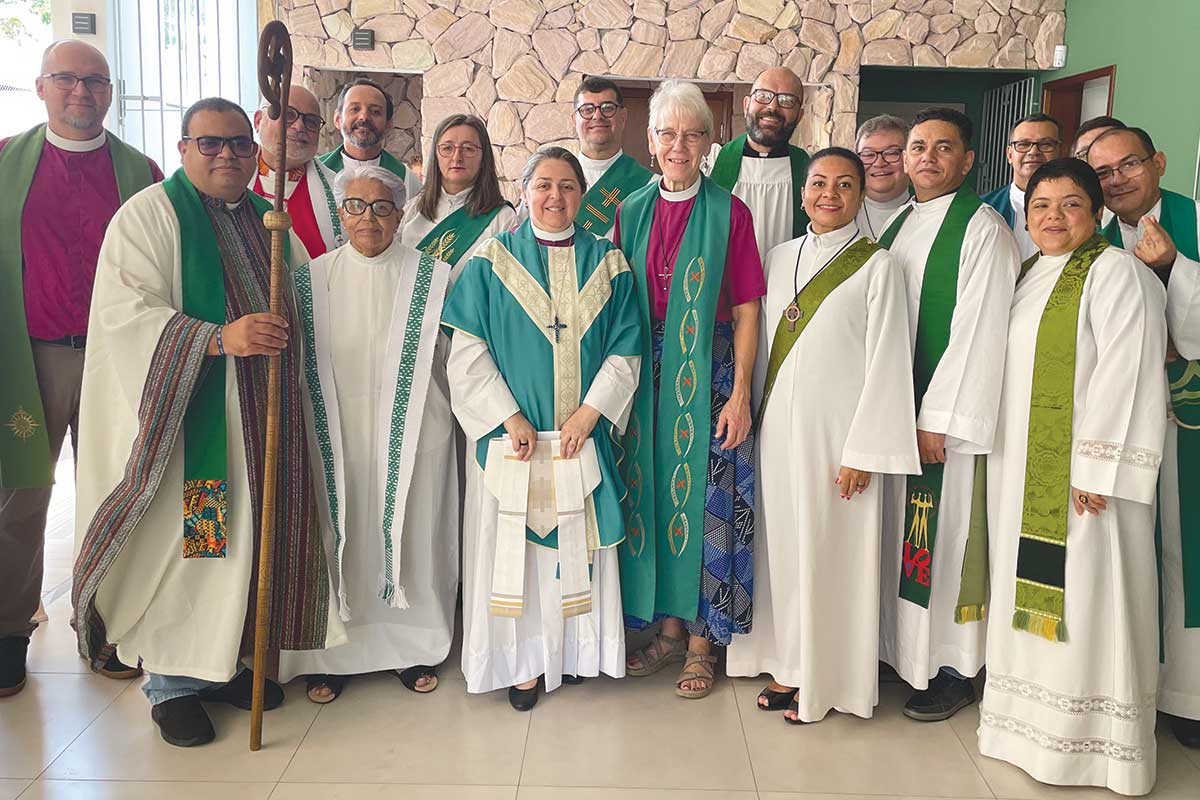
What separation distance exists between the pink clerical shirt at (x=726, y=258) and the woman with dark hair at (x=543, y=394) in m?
0.11

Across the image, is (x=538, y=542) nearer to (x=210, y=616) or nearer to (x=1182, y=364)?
(x=210, y=616)

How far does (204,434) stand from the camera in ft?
8.79

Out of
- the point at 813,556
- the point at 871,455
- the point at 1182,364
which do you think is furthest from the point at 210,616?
the point at 1182,364

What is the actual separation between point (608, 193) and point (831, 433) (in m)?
1.15

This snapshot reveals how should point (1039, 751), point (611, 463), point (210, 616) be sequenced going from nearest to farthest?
point (1039, 751) < point (210, 616) < point (611, 463)

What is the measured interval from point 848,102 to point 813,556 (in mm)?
6084

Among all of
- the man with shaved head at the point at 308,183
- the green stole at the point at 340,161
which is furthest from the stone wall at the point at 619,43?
the man with shaved head at the point at 308,183

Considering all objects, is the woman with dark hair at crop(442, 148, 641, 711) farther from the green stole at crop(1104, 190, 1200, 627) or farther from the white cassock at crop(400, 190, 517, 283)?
the green stole at crop(1104, 190, 1200, 627)

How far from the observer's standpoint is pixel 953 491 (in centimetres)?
281

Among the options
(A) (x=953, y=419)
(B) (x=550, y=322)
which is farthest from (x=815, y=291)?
(B) (x=550, y=322)

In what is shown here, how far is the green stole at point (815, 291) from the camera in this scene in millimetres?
2762

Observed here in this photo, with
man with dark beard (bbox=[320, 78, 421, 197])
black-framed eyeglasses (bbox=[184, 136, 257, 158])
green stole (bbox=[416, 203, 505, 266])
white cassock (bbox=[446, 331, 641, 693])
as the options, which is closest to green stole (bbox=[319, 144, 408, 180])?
man with dark beard (bbox=[320, 78, 421, 197])

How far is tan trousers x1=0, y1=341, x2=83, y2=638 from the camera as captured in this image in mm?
3100

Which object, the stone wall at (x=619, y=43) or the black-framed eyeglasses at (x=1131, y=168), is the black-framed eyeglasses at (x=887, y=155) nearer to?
the black-framed eyeglasses at (x=1131, y=168)
